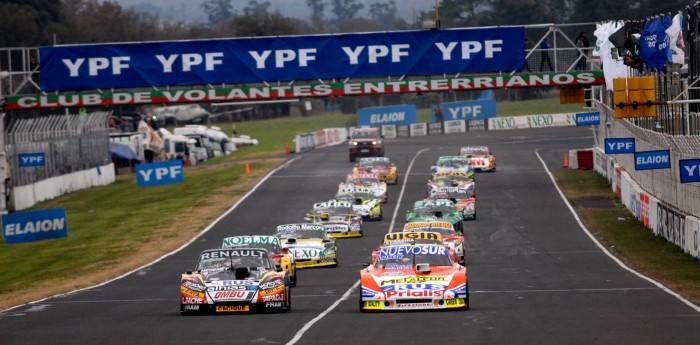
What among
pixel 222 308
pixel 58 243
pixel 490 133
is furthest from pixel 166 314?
pixel 490 133

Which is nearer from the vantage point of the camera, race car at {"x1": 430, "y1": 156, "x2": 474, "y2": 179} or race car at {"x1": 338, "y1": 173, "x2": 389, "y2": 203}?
race car at {"x1": 338, "y1": 173, "x2": 389, "y2": 203}

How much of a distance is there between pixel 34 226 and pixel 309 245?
17.7 metres

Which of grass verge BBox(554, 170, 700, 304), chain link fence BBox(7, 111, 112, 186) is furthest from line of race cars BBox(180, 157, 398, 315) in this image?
chain link fence BBox(7, 111, 112, 186)

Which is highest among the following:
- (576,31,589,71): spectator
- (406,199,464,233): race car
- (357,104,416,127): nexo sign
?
(576,31,589,71): spectator

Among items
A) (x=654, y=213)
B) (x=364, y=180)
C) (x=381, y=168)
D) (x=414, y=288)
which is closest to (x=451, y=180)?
(x=364, y=180)

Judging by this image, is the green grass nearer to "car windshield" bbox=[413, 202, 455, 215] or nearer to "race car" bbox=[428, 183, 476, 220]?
"race car" bbox=[428, 183, 476, 220]

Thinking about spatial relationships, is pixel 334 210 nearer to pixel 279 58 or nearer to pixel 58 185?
pixel 279 58

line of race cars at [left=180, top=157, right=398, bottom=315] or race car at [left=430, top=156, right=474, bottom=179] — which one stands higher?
race car at [left=430, top=156, right=474, bottom=179]

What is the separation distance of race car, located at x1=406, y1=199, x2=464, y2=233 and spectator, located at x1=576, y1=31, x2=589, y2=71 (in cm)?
1323

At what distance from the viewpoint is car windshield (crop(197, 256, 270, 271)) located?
24547 mm

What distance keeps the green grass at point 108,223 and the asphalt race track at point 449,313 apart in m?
3.04

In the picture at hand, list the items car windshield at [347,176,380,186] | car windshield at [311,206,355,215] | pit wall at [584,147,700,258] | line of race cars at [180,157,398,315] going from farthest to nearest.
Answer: car windshield at [347,176,380,186] → car windshield at [311,206,355,215] → pit wall at [584,147,700,258] → line of race cars at [180,157,398,315]

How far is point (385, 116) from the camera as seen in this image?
387ft

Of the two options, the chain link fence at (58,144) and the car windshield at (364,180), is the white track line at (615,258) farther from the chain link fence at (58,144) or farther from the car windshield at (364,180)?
the chain link fence at (58,144)
